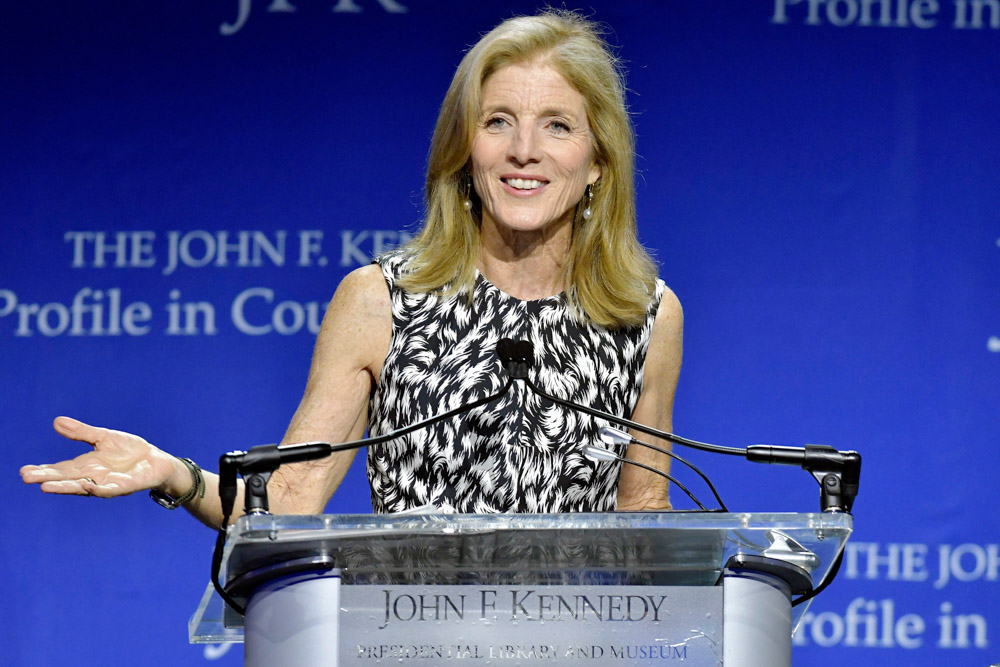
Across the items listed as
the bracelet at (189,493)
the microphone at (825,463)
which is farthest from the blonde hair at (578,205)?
the microphone at (825,463)

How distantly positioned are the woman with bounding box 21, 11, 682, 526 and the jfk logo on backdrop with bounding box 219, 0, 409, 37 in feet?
3.39

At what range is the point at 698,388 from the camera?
2789mm

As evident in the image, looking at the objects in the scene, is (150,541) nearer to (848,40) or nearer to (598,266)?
(598,266)

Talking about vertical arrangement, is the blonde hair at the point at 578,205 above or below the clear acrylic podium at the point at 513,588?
above

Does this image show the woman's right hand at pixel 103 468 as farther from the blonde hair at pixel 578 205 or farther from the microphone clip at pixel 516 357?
the blonde hair at pixel 578 205

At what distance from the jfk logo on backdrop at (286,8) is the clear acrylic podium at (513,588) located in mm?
2039

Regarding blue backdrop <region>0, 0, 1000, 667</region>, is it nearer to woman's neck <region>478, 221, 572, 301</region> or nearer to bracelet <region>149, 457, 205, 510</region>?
woman's neck <region>478, 221, 572, 301</region>

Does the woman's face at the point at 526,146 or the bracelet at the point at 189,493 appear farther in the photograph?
the woman's face at the point at 526,146

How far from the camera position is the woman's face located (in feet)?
5.93

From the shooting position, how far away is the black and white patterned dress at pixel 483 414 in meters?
1.75

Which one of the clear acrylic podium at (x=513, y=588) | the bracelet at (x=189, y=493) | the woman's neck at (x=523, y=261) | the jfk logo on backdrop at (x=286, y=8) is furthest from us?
the jfk logo on backdrop at (x=286, y=8)

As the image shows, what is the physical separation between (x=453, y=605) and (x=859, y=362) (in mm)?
1917

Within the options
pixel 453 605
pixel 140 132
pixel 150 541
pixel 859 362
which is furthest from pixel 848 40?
pixel 453 605

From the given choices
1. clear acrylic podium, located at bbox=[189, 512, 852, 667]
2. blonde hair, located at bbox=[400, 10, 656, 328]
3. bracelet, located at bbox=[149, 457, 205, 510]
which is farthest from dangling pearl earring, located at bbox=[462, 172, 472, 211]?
clear acrylic podium, located at bbox=[189, 512, 852, 667]
